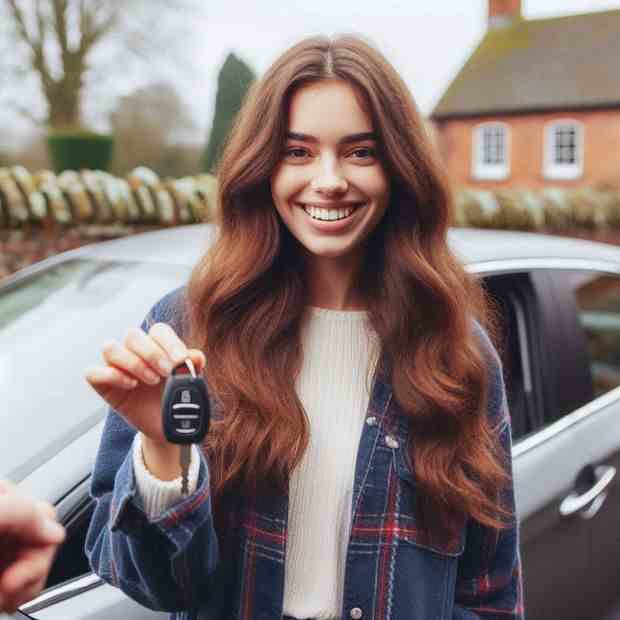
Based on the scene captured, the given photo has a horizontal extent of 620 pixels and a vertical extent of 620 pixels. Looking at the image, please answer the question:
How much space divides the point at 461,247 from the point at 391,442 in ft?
4.04

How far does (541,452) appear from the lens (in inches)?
97.7

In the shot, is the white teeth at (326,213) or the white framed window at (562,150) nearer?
the white teeth at (326,213)

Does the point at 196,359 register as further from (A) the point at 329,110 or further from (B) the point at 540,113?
(B) the point at 540,113

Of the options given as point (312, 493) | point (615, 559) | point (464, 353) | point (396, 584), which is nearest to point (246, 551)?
point (312, 493)

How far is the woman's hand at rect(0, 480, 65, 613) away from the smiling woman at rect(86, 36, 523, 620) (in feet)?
1.73

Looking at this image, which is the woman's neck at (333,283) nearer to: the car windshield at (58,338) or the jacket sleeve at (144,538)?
the jacket sleeve at (144,538)

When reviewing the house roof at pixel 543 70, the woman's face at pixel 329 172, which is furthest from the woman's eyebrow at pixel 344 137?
the house roof at pixel 543 70

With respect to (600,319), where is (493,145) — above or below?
above

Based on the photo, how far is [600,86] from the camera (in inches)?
1055

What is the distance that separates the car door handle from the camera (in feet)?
8.06

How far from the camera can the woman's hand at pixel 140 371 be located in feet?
3.35

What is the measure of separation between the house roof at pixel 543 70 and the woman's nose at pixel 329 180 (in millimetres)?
26926

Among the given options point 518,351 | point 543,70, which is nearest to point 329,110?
point 518,351

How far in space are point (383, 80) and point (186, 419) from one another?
27.7 inches
